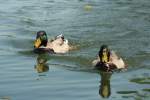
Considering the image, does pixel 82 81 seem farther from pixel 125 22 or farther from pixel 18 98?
pixel 125 22

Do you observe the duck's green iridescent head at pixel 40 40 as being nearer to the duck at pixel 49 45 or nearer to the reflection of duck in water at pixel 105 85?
the duck at pixel 49 45

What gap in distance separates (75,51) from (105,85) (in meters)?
4.65

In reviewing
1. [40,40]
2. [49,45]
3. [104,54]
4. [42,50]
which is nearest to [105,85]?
[104,54]

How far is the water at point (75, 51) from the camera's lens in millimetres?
13164

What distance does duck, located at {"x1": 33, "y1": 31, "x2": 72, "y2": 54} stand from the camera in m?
18.0

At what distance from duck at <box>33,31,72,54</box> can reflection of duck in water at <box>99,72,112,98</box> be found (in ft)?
11.0

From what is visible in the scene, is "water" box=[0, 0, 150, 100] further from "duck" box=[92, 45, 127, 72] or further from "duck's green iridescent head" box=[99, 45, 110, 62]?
"duck's green iridescent head" box=[99, 45, 110, 62]

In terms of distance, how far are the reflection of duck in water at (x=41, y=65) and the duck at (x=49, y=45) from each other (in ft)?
1.26

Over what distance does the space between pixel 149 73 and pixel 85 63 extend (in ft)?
7.99

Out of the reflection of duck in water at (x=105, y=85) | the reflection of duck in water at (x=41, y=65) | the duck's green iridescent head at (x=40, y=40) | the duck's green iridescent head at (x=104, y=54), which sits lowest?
the reflection of duck in water at (x=105, y=85)

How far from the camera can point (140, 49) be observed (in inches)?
710

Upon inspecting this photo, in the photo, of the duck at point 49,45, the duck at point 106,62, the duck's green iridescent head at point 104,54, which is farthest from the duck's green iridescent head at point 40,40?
the duck's green iridescent head at point 104,54

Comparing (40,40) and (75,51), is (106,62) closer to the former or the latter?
(75,51)

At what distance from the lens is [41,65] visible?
16531mm
